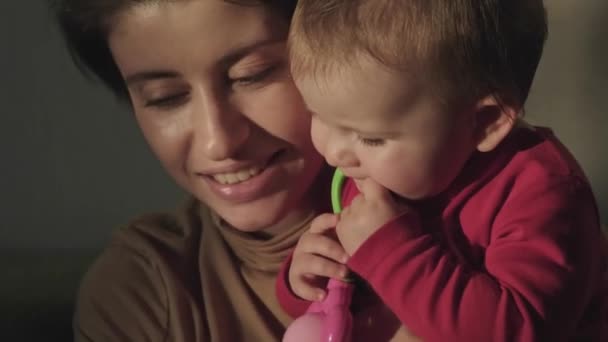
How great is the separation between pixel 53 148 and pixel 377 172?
3.38 feet

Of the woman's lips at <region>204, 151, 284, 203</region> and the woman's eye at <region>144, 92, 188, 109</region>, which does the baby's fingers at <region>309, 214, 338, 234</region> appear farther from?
the woman's eye at <region>144, 92, 188, 109</region>

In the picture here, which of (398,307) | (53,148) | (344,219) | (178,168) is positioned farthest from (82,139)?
(398,307)

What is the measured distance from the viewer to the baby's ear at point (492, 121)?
798 millimetres

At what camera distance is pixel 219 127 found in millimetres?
934

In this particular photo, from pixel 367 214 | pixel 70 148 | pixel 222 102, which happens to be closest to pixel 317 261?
pixel 367 214

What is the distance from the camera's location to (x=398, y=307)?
0.79 meters

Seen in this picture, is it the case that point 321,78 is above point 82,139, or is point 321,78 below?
above

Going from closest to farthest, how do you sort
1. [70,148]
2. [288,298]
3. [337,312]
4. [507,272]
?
[507,272]
[337,312]
[288,298]
[70,148]

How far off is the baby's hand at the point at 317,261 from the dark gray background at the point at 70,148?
74cm

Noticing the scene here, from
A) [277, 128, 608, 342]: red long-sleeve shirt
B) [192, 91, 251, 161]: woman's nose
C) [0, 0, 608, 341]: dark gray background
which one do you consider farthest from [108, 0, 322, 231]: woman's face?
[0, 0, 608, 341]: dark gray background

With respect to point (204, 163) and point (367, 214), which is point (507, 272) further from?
point (204, 163)

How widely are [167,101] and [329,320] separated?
0.34 m

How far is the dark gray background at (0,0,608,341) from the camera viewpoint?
4.90ft

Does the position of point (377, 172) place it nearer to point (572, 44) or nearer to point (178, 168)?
point (178, 168)
